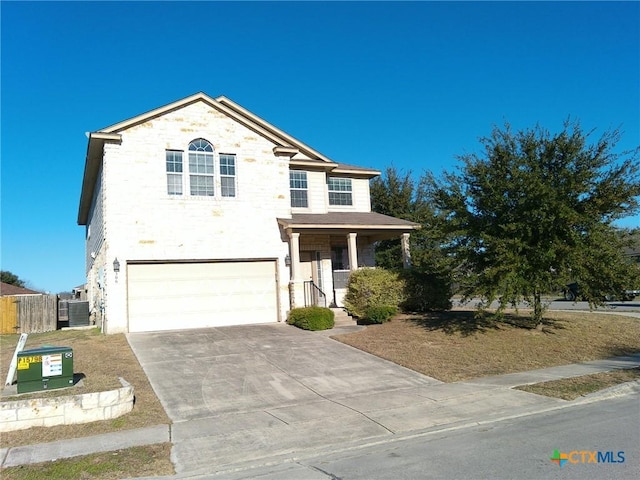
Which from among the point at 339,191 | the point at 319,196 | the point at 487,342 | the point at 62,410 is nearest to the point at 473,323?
the point at 487,342

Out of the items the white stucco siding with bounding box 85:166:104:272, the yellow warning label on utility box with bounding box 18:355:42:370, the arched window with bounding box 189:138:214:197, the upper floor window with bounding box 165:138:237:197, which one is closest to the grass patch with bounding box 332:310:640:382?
the upper floor window with bounding box 165:138:237:197

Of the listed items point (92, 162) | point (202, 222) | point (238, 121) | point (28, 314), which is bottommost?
point (28, 314)

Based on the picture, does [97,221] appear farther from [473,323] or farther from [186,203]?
[473,323]

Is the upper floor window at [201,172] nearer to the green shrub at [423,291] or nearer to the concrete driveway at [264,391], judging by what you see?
the concrete driveway at [264,391]

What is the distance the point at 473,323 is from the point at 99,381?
441 inches

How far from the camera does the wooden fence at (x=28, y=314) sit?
20.1 meters

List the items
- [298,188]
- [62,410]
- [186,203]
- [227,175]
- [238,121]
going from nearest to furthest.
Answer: [62,410] → [186,203] → [227,175] → [238,121] → [298,188]

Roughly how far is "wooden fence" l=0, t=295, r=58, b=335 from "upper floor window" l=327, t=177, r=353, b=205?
12184 mm

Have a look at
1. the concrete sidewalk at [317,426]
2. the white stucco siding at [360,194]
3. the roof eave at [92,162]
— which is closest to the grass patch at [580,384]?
the concrete sidewalk at [317,426]

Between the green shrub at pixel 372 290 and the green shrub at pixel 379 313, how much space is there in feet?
0.88

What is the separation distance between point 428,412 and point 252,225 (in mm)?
11212

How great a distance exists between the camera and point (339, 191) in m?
21.7

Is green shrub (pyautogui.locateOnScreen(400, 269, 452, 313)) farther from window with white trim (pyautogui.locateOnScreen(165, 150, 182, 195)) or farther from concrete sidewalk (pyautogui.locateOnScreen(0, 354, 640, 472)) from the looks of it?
window with white trim (pyautogui.locateOnScreen(165, 150, 182, 195))

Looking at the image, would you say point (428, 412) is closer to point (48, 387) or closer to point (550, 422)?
point (550, 422)
